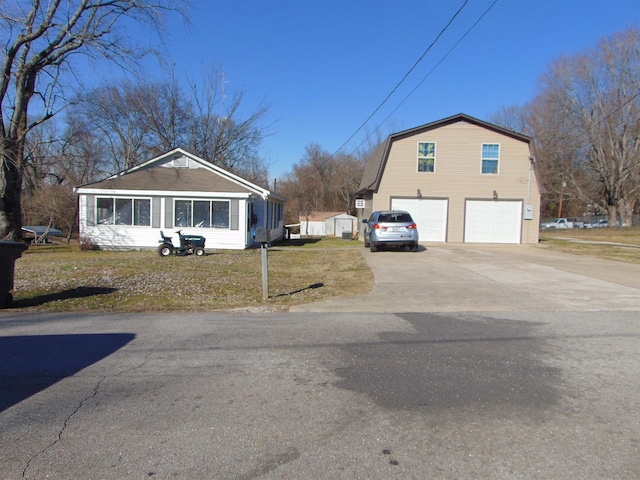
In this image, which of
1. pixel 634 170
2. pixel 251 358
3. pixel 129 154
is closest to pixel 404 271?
pixel 251 358

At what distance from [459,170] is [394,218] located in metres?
8.13

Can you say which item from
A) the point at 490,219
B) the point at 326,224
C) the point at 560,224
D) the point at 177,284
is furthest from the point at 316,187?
the point at 177,284

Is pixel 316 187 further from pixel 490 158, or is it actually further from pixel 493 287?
pixel 493 287

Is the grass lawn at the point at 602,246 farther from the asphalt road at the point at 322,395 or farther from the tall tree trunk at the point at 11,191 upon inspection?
the tall tree trunk at the point at 11,191

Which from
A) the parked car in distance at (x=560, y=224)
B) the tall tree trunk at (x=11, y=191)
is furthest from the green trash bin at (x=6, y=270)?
the parked car in distance at (x=560, y=224)

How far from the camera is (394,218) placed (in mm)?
17016

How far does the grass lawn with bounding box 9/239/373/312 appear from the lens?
8.40 metres

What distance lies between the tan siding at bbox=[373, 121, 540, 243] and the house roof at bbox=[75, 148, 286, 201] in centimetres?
713

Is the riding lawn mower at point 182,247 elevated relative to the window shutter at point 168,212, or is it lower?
lower

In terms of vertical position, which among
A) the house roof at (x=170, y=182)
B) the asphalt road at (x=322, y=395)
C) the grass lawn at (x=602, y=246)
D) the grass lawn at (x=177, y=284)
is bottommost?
the grass lawn at (x=177, y=284)

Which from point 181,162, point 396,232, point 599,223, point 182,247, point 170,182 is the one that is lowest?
point 182,247

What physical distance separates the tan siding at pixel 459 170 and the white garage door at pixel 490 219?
48cm

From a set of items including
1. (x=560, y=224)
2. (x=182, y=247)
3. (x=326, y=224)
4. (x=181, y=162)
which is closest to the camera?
(x=182, y=247)

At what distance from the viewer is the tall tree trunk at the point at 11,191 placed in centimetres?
1927
